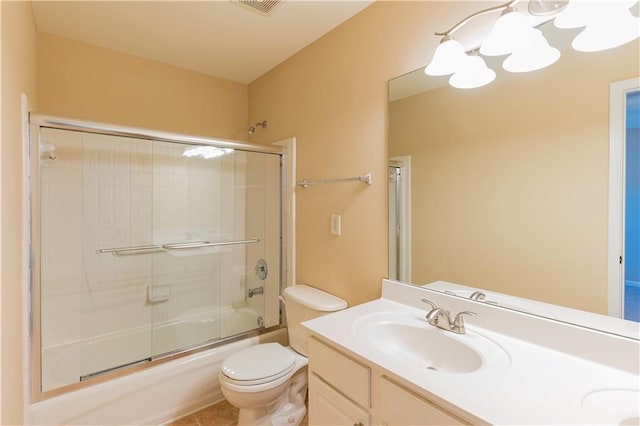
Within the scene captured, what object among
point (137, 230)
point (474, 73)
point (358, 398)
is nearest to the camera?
point (358, 398)

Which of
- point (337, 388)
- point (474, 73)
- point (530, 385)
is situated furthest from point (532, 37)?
point (337, 388)

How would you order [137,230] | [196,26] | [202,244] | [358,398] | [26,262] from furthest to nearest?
[202,244], [137,230], [196,26], [26,262], [358,398]

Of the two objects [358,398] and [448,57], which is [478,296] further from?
[448,57]

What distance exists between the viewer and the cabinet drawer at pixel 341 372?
39.2 inches

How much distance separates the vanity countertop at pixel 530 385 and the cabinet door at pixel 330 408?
20cm

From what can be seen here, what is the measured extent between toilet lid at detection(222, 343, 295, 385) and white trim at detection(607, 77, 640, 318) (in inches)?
55.0

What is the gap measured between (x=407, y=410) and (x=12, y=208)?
5.07ft

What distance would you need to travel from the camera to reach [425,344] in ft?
3.99

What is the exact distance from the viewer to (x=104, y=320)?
2.12m

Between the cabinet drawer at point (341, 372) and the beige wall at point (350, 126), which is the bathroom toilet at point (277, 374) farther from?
the cabinet drawer at point (341, 372)

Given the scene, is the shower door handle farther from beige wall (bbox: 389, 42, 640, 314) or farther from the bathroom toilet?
beige wall (bbox: 389, 42, 640, 314)

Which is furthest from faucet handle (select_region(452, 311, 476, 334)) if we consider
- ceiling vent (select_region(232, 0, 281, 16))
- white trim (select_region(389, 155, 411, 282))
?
ceiling vent (select_region(232, 0, 281, 16))

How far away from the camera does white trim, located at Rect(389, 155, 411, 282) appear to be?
1.51m

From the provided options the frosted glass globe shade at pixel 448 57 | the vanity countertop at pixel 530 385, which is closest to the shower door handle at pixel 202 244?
the vanity countertop at pixel 530 385
